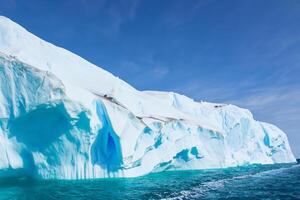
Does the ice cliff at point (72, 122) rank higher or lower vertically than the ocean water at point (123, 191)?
higher

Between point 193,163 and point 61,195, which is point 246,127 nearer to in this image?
point 193,163

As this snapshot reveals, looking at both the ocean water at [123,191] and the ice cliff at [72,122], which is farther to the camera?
the ice cliff at [72,122]

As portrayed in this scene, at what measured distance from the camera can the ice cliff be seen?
1492 cm

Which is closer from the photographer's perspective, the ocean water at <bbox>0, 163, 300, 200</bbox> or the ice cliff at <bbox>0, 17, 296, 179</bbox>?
the ocean water at <bbox>0, 163, 300, 200</bbox>

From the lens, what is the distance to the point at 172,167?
81.1 feet

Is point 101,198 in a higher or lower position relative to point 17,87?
lower

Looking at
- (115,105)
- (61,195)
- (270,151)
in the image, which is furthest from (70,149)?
(270,151)

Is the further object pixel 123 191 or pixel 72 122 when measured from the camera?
pixel 72 122

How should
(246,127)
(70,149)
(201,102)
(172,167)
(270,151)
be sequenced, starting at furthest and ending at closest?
(270,151) < (201,102) < (246,127) < (172,167) < (70,149)

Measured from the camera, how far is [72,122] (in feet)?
51.2

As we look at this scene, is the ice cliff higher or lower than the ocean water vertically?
higher

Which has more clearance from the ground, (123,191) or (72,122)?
(72,122)

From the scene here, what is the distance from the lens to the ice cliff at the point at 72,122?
14.9m

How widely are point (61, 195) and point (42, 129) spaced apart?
4.51 meters
